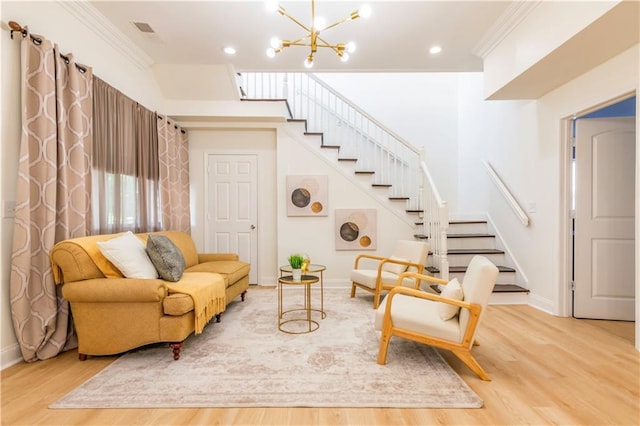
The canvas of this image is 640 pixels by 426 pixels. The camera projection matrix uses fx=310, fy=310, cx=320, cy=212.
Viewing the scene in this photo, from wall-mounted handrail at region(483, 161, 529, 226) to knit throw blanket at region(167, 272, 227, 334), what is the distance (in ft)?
12.3

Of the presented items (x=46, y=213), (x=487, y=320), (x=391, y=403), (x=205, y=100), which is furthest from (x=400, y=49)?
(x=46, y=213)

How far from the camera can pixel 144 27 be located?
3.31 m

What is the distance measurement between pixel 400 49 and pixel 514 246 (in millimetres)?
3004

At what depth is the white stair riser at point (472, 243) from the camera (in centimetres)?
463

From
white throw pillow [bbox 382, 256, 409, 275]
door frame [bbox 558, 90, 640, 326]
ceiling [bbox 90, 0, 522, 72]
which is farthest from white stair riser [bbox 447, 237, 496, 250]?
ceiling [bbox 90, 0, 522, 72]

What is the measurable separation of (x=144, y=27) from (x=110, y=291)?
109 inches

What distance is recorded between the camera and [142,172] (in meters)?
3.81

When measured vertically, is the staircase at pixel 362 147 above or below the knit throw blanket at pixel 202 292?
above

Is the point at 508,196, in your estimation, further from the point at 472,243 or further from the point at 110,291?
the point at 110,291

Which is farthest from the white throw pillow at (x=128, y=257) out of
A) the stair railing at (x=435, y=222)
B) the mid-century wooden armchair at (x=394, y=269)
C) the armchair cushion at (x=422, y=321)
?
the stair railing at (x=435, y=222)

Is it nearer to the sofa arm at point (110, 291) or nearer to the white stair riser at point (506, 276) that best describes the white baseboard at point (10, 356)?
the sofa arm at point (110, 291)

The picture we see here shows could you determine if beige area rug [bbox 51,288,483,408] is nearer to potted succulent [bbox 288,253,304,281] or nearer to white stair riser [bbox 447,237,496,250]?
potted succulent [bbox 288,253,304,281]

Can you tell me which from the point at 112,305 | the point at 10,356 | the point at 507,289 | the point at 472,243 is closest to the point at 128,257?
the point at 112,305

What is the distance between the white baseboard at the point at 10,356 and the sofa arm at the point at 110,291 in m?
0.57
